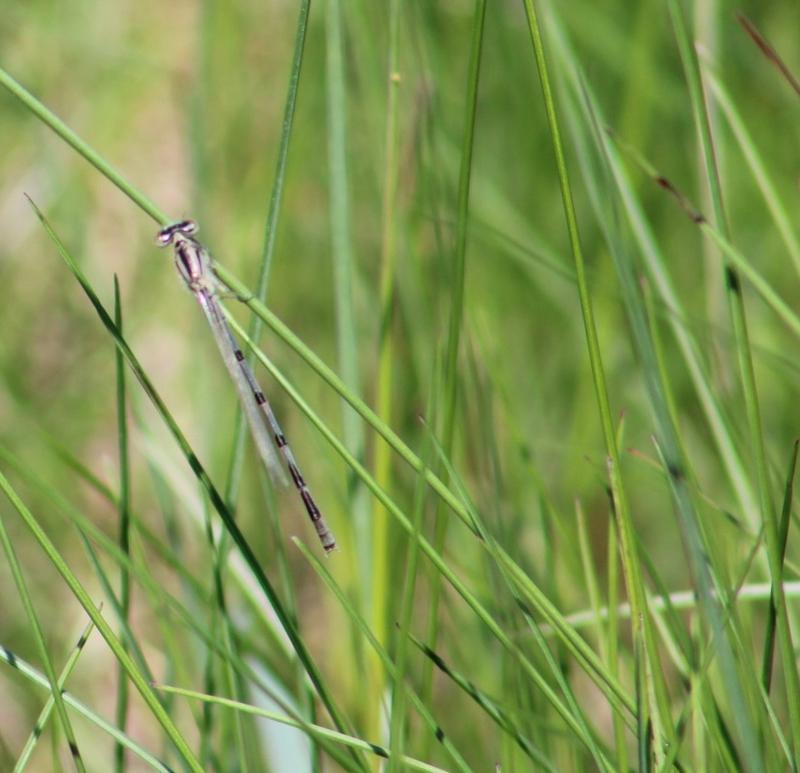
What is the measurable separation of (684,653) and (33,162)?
2.11 m

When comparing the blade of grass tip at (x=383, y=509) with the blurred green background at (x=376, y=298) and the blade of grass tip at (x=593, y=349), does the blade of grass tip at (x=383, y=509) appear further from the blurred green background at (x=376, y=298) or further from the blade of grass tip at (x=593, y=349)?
the blade of grass tip at (x=593, y=349)

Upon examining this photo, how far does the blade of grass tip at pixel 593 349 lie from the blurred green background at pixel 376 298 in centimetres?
36

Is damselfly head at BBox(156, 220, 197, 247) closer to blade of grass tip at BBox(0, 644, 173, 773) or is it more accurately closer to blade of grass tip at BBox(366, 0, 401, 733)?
blade of grass tip at BBox(366, 0, 401, 733)

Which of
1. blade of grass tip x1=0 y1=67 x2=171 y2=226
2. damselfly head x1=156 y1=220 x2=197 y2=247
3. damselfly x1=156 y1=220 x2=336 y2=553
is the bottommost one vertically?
damselfly x1=156 y1=220 x2=336 y2=553

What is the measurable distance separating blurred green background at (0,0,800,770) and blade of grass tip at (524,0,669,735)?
36cm

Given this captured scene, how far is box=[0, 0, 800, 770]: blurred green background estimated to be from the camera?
139 centimetres

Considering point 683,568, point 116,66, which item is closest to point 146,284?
point 116,66

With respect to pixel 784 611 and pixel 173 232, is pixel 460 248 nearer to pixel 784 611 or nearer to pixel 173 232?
pixel 784 611

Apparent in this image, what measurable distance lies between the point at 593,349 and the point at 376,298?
50.2 inches

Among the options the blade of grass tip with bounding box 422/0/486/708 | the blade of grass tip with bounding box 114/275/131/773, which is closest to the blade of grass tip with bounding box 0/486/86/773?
the blade of grass tip with bounding box 114/275/131/773

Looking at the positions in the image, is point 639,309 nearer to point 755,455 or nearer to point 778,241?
point 755,455

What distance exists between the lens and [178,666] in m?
1.12

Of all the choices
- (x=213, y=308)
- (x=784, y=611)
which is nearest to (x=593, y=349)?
(x=784, y=611)

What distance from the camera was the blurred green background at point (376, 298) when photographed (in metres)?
1.39
